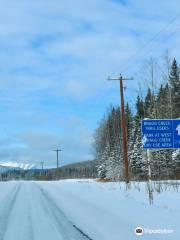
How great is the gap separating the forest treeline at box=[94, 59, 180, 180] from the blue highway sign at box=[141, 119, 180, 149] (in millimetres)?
11454

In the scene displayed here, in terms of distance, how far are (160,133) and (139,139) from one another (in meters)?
55.7

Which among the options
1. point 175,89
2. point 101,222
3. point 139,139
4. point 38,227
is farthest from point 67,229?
point 139,139

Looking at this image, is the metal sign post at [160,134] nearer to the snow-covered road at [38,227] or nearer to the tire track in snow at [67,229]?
the snow-covered road at [38,227]

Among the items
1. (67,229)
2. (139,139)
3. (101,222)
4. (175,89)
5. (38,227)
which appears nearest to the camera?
(67,229)

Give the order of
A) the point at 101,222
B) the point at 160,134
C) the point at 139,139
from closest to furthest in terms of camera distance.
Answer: the point at 101,222 < the point at 160,134 < the point at 139,139

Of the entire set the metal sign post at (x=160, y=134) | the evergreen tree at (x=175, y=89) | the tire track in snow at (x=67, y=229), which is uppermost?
the evergreen tree at (x=175, y=89)

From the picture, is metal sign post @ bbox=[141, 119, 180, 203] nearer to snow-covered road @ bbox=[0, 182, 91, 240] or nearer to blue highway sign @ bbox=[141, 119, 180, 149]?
blue highway sign @ bbox=[141, 119, 180, 149]

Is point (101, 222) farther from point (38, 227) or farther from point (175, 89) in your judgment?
point (175, 89)

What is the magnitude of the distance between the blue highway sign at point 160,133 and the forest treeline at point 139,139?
11454mm

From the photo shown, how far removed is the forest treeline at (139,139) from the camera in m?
57.0

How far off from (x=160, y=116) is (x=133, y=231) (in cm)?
4878

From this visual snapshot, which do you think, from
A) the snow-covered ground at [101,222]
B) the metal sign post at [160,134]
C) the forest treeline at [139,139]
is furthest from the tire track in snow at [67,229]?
the forest treeline at [139,139]

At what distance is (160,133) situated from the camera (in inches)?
826

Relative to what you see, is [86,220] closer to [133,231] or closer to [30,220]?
[30,220]
